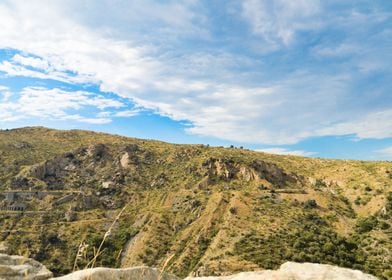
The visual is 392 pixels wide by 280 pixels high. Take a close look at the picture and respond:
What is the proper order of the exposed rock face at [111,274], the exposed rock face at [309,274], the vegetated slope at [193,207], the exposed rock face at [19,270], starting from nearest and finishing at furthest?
1. the exposed rock face at [309,274]
2. the exposed rock face at [111,274]
3. the exposed rock face at [19,270]
4. the vegetated slope at [193,207]

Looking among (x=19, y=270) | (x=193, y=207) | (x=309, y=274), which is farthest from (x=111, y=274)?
(x=193, y=207)

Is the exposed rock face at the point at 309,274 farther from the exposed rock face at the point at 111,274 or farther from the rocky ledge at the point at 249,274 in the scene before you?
the exposed rock face at the point at 111,274

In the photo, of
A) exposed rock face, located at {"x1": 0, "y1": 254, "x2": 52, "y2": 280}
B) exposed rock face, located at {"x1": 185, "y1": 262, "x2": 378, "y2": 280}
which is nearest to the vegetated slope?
exposed rock face, located at {"x1": 0, "y1": 254, "x2": 52, "y2": 280}

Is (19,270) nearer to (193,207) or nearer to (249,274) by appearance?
(249,274)

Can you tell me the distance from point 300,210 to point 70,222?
63427mm

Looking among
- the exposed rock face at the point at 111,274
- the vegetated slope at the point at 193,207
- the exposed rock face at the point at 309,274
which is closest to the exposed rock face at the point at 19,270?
the exposed rock face at the point at 111,274

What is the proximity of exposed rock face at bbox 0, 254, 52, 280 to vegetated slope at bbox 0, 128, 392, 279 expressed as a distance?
6275 centimetres

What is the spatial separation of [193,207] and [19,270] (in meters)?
114

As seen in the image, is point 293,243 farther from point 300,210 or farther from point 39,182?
point 39,182

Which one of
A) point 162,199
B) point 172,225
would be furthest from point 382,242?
point 162,199

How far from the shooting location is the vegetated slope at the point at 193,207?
9319 centimetres

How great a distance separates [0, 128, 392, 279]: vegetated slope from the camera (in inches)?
3669

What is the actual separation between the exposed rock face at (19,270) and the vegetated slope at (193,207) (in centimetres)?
6275

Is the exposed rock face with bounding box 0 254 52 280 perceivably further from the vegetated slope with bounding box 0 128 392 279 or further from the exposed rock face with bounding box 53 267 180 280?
the vegetated slope with bounding box 0 128 392 279
